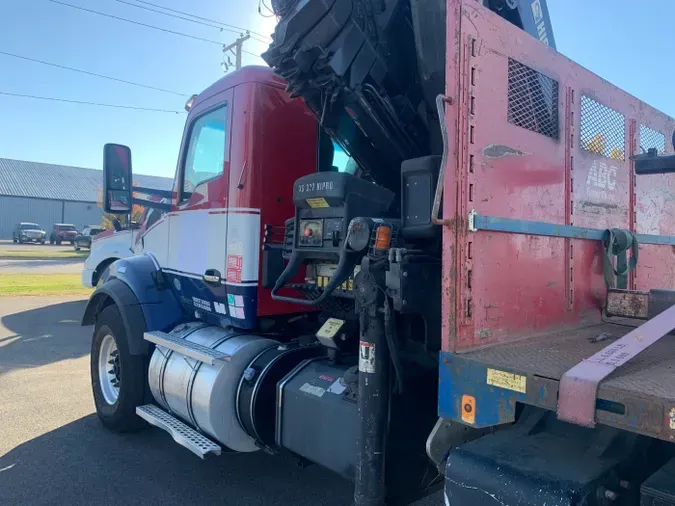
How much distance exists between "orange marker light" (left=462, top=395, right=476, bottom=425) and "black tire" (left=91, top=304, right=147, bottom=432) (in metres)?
3.46

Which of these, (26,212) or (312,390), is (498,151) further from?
(26,212)

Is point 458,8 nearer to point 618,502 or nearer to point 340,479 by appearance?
point 618,502

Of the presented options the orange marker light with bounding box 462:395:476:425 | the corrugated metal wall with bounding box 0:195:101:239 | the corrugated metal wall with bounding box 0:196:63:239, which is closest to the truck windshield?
the orange marker light with bounding box 462:395:476:425

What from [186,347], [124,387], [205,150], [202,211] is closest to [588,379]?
[186,347]

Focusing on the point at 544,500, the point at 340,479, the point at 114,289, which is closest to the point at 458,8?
the point at 544,500

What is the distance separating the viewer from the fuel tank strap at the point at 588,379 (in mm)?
1732

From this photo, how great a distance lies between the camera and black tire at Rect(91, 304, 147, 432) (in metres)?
4.80

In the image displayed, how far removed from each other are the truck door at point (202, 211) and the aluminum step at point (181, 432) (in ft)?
2.93

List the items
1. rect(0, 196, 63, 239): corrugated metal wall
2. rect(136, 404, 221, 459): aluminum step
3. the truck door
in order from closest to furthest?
rect(136, 404, 221, 459): aluminum step → the truck door → rect(0, 196, 63, 239): corrugated metal wall

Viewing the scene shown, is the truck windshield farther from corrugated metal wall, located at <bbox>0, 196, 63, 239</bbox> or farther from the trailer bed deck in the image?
corrugated metal wall, located at <bbox>0, 196, 63, 239</bbox>

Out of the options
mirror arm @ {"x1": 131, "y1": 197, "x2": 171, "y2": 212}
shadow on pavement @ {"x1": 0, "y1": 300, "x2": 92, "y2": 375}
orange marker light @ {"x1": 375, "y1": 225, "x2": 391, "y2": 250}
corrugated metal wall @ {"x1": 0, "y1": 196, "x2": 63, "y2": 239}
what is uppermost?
corrugated metal wall @ {"x1": 0, "y1": 196, "x2": 63, "y2": 239}

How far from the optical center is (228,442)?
3730 millimetres

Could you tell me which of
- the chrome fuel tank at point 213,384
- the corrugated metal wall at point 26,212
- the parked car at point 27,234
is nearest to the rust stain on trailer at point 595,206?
the chrome fuel tank at point 213,384

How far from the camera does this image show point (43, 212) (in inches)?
2443
